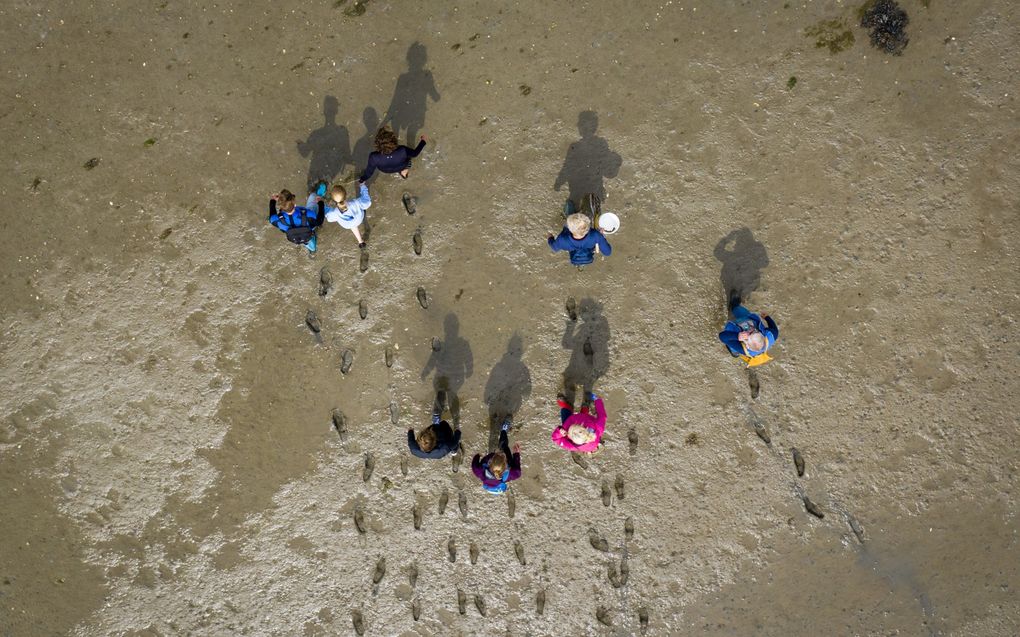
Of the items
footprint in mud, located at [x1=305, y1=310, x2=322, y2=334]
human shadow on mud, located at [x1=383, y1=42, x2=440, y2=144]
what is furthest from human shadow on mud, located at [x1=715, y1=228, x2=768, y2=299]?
footprint in mud, located at [x1=305, y1=310, x2=322, y2=334]

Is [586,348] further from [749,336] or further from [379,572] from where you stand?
[379,572]

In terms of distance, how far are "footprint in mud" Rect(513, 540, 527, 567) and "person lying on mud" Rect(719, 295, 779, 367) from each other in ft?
10.8

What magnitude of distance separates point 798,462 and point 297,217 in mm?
6230

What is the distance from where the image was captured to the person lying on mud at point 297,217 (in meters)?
5.32

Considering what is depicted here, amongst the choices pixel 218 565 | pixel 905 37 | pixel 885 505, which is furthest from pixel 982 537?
pixel 218 565

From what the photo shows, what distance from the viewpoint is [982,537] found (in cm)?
616

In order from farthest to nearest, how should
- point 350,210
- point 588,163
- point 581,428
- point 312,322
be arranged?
point 312,322 < point 588,163 < point 350,210 < point 581,428

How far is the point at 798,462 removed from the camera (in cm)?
613

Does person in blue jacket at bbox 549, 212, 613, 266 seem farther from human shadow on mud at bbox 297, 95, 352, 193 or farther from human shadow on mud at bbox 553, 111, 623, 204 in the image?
human shadow on mud at bbox 297, 95, 352, 193

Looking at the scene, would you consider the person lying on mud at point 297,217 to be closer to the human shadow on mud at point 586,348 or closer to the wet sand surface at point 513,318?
the wet sand surface at point 513,318

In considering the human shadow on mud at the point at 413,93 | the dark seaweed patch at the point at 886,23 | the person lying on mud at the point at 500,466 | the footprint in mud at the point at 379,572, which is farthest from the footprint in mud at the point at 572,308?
the dark seaweed patch at the point at 886,23

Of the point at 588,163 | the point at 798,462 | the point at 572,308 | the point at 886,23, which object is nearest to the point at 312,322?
the point at 572,308

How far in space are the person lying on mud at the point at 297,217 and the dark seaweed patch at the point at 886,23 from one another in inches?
253

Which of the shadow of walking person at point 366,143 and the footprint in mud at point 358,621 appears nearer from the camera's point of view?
the shadow of walking person at point 366,143
